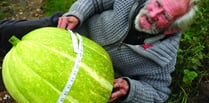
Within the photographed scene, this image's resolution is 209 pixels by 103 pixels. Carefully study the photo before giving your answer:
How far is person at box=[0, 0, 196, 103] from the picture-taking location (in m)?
2.88

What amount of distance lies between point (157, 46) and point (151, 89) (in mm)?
307

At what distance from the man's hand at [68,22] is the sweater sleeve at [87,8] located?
4 centimetres

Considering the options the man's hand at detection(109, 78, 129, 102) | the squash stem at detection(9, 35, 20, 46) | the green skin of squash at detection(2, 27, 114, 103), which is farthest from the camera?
the man's hand at detection(109, 78, 129, 102)

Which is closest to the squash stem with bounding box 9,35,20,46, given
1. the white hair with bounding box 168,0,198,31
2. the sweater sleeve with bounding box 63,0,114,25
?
the sweater sleeve with bounding box 63,0,114,25

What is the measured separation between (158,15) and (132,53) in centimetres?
37

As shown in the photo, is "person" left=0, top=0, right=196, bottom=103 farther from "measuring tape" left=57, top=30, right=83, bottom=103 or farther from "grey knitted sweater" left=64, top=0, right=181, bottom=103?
"measuring tape" left=57, top=30, right=83, bottom=103

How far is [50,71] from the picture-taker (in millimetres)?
2568

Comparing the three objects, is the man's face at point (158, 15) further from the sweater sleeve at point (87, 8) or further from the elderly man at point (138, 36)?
the sweater sleeve at point (87, 8)

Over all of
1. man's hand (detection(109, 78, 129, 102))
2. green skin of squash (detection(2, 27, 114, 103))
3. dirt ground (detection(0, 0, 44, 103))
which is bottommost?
dirt ground (detection(0, 0, 44, 103))

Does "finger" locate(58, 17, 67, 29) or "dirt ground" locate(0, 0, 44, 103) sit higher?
"finger" locate(58, 17, 67, 29)

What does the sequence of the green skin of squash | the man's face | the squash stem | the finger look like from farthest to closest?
the finger → the man's face → the squash stem → the green skin of squash

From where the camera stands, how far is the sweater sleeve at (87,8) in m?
3.19

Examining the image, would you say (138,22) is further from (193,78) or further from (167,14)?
(193,78)

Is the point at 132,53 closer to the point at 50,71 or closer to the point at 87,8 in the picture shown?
the point at 87,8
